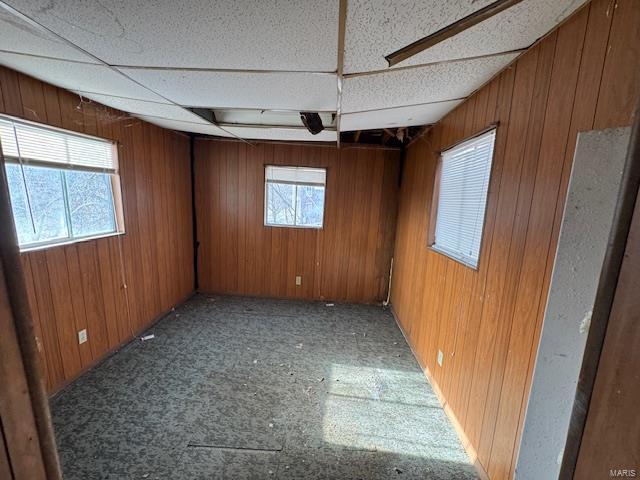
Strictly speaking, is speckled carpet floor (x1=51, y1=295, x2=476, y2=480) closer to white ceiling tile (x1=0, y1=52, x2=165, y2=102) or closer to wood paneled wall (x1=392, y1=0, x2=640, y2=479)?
wood paneled wall (x1=392, y1=0, x2=640, y2=479)

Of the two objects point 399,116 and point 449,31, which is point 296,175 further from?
point 449,31

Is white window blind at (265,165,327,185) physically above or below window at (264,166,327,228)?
above

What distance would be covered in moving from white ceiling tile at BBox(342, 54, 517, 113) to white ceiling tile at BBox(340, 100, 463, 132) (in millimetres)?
139

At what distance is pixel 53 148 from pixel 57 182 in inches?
9.6

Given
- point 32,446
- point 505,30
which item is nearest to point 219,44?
point 505,30

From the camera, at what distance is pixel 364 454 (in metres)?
1.63

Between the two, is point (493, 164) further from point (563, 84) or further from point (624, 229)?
point (624, 229)

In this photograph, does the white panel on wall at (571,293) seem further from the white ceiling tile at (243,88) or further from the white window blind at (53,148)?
the white window blind at (53,148)

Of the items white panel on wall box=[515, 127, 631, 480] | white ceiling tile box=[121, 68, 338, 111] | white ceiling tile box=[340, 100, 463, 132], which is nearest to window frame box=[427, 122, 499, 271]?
white ceiling tile box=[340, 100, 463, 132]

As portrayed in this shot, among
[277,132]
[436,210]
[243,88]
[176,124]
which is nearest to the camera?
[243,88]

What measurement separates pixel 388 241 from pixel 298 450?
2869 millimetres

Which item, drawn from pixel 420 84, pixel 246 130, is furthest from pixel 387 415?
pixel 246 130

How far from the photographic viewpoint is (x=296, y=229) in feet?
12.9

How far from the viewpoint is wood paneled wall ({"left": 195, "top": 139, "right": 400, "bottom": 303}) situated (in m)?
3.78
